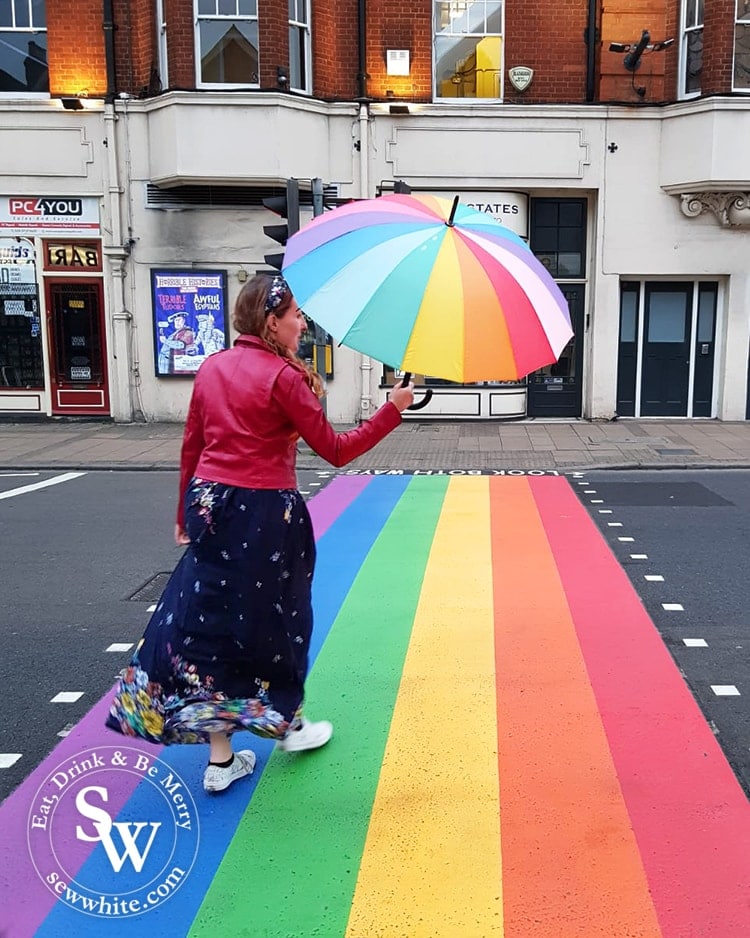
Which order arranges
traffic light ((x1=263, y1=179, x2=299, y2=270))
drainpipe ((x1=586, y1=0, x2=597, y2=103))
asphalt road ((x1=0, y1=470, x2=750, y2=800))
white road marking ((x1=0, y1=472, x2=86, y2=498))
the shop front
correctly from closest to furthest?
1. asphalt road ((x1=0, y1=470, x2=750, y2=800))
2. traffic light ((x1=263, y1=179, x2=299, y2=270))
3. white road marking ((x1=0, y1=472, x2=86, y2=498))
4. drainpipe ((x1=586, y1=0, x2=597, y2=103))
5. the shop front

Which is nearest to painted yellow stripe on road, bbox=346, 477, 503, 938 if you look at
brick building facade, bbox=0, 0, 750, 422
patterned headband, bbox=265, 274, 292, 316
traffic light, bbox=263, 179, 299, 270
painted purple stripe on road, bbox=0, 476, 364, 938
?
painted purple stripe on road, bbox=0, 476, 364, 938

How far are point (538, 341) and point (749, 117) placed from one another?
13.7 m

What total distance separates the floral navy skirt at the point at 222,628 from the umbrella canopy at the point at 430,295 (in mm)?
747

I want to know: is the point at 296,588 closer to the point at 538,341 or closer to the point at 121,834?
the point at 121,834

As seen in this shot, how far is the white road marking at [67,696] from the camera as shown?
170 inches

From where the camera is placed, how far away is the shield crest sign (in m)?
14.9

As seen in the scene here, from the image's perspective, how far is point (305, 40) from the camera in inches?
587

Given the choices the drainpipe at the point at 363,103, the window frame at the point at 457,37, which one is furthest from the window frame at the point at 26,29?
the window frame at the point at 457,37

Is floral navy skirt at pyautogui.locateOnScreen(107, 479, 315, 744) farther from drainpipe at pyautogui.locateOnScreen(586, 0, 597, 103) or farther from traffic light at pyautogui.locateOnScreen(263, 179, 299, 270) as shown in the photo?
drainpipe at pyautogui.locateOnScreen(586, 0, 597, 103)

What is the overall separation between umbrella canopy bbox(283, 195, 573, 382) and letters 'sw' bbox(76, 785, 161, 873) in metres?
1.90

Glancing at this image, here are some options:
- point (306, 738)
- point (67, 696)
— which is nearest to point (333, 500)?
point (67, 696)

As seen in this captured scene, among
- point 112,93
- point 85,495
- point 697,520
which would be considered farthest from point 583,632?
point 112,93

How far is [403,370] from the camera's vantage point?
2.80 m

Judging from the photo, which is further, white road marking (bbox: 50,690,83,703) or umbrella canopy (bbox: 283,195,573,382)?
white road marking (bbox: 50,690,83,703)
